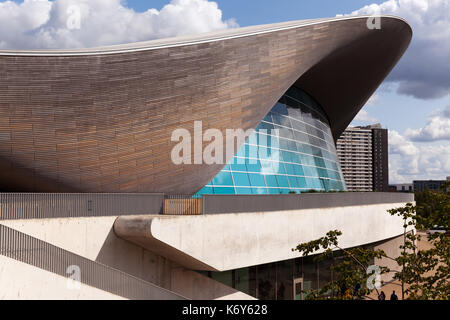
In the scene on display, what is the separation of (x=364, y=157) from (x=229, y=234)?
127 metres

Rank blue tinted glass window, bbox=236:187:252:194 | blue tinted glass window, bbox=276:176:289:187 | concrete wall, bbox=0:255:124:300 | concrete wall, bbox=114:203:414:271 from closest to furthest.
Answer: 1. concrete wall, bbox=0:255:124:300
2. concrete wall, bbox=114:203:414:271
3. blue tinted glass window, bbox=236:187:252:194
4. blue tinted glass window, bbox=276:176:289:187

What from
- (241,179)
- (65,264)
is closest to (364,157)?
(241,179)

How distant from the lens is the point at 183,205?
1672cm

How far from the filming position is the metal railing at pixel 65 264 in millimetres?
11789

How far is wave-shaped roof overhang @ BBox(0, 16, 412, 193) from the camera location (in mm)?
15969

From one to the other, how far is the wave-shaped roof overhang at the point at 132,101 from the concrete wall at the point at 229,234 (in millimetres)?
4006

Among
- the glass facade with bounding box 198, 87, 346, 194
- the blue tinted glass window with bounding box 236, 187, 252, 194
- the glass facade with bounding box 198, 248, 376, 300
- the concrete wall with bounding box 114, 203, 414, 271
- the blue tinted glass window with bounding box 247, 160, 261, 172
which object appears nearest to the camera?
the concrete wall with bounding box 114, 203, 414, 271

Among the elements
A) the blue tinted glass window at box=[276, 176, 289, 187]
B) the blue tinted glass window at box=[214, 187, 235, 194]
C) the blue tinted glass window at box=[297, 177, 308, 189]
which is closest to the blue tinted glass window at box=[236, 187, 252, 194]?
the blue tinted glass window at box=[214, 187, 235, 194]

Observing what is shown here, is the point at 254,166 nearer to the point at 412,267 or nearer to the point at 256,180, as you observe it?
the point at 256,180

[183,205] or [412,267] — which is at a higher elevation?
[183,205]

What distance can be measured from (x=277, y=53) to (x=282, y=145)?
753 centimetres

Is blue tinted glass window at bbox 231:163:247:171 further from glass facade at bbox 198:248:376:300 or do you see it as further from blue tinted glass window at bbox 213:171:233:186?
glass facade at bbox 198:248:376:300

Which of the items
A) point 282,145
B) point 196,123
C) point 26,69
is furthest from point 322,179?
point 26,69

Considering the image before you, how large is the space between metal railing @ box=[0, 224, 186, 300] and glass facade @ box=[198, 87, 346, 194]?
10.0 meters
